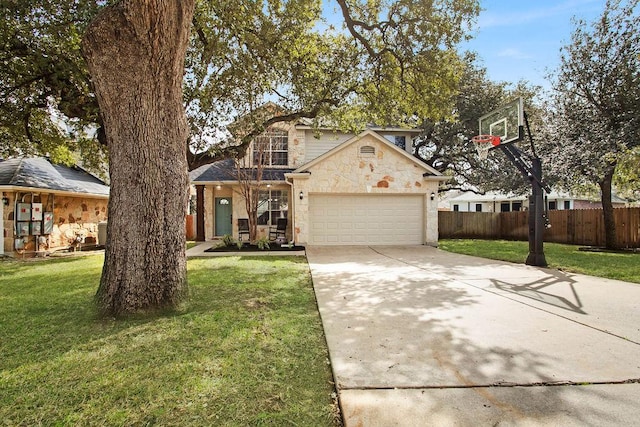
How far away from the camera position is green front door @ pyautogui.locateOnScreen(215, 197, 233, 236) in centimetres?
1536

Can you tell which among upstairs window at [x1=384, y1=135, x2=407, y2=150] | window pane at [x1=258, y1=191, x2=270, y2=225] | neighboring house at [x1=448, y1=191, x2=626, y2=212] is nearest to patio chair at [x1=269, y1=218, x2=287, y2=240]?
window pane at [x1=258, y1=191, x2=270, y2=225]

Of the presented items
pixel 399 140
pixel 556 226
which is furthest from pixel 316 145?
pixel 556 226

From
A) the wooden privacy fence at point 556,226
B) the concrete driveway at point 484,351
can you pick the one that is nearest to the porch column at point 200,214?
the concrete driveway at point 484,351

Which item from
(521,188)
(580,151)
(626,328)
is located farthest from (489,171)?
(626,328)

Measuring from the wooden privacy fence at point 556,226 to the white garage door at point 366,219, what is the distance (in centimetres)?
609

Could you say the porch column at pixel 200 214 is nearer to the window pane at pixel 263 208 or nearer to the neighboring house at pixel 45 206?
the window pane at pixel 263 208

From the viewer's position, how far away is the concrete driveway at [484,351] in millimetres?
2191

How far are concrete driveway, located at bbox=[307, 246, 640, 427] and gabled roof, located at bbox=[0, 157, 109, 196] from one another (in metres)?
11.2

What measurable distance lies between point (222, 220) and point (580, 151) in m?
14.4

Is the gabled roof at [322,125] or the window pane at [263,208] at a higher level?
the gabled roof at [322,125]

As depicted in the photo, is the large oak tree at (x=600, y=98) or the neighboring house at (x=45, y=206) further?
the neighboring house at (x=45, y=206)

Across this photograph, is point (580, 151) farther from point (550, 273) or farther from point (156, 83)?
point (156, 83)

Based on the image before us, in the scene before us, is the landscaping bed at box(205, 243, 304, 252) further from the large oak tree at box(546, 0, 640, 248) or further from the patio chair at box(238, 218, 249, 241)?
the large oak tree at box(546, 0, 640, 248)

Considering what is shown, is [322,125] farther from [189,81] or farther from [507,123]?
[507,123]
